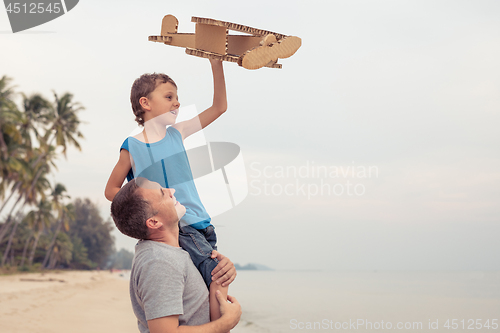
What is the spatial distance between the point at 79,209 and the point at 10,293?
31.2 meters

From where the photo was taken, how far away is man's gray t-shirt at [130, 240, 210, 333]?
6.63ft

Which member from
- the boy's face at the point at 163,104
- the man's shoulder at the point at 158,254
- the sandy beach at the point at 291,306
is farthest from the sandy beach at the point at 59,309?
the man's shoulder at the point at 158,254

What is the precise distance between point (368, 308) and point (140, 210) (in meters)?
27.5

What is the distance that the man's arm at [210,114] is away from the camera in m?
2.77

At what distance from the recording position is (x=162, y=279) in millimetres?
2041

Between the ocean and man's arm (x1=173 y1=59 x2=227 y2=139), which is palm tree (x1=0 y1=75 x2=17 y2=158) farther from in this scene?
man's arm (x1=173 y1=59 x2=227 y2=139)

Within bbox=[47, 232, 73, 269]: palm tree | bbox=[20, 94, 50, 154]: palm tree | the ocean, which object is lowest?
bbox=[47, 232, 73, 269]: palm tree

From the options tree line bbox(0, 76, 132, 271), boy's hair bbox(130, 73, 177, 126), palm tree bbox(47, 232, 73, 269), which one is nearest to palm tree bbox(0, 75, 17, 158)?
tree line bbox(0, 76, 132, 271)

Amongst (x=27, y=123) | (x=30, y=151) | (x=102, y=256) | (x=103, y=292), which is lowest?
(x=102, y=256)

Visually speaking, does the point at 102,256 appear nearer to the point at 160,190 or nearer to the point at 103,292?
the point at 103,292

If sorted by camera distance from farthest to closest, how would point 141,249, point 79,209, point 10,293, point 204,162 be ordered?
point 79,209, point 10,293, point 204,162, point 141,249

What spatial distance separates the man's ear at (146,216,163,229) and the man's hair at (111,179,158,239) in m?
0.01

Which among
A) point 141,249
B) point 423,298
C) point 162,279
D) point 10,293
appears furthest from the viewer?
point 423,298

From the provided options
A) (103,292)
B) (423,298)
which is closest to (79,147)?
(103,292)
